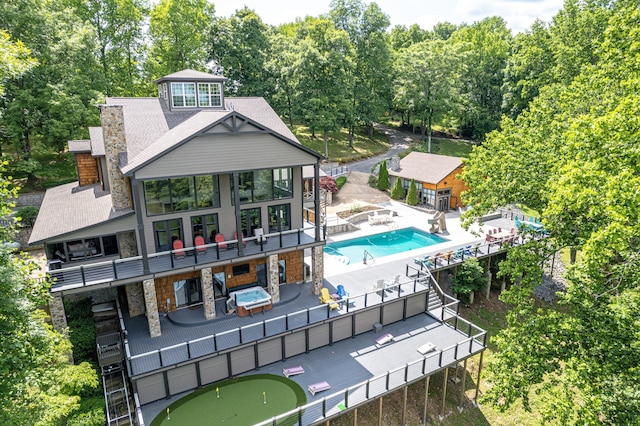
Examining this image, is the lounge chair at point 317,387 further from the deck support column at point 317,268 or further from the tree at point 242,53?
the tree at point 242,53

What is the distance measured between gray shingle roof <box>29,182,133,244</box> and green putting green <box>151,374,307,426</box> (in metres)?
7.96

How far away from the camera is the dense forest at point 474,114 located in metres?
11.3

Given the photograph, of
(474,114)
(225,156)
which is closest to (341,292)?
(225,156)

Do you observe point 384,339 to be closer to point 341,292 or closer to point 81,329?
point 341,292

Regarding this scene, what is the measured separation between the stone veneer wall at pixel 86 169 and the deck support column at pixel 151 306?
8569 mm

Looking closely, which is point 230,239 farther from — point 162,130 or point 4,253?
point 4,253

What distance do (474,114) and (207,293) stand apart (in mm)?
53986

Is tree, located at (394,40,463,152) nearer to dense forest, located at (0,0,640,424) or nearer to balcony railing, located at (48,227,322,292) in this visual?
dense forest, located at (0,0,640,424)

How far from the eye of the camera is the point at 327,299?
18875 millimetres

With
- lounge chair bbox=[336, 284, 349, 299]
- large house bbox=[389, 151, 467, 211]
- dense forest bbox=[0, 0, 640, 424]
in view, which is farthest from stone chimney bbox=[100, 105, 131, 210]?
large house bbox=[389, 151, 467, 211]

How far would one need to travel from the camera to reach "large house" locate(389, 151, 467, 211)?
118 feet

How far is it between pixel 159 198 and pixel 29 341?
762 cm

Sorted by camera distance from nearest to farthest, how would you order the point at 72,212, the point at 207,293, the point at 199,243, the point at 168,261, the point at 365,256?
the point at 168,261 → the point at 72,212 → the point at 207,293 → the point at 199,243 → the point at 365,256

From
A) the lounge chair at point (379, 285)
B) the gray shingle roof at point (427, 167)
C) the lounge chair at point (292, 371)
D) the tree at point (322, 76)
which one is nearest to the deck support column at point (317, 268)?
the lounge chair at point (379, 285)
